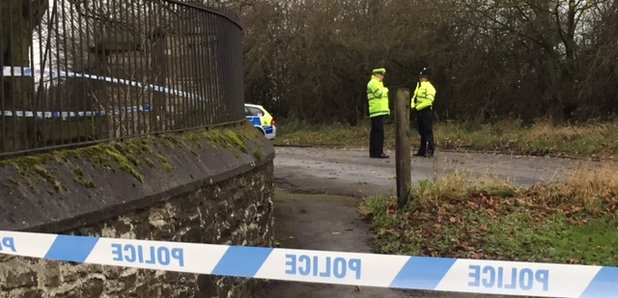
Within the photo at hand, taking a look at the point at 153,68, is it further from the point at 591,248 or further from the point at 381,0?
the point at 381,0

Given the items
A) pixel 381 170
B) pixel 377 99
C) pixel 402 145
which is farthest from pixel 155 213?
pixel 377 99

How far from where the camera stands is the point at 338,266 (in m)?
3.06

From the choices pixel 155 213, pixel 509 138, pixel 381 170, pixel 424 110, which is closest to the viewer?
pixel 155 213

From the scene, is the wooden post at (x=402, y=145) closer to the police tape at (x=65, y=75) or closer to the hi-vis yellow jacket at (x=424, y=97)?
the police tape at (x=65, y=75)

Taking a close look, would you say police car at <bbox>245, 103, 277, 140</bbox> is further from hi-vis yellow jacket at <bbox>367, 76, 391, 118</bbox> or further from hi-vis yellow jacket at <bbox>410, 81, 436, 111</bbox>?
hi-vis yellow jacket at <bbox>367, 76, 391, 118</bbox>

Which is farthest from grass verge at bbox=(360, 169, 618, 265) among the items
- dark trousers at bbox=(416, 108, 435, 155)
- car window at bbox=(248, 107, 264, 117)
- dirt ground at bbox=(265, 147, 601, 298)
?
car window at bbox=(248, 107, 264, 117)

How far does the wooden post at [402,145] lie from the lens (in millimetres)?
7855

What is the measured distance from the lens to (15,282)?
3062 mm

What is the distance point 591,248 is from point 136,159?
4.67m

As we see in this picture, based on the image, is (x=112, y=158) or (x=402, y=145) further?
(x=402, y=145)

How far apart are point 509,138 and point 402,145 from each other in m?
11.0

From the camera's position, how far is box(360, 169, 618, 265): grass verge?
6.70m

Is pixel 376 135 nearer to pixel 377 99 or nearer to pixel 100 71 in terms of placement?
pixel 377 99

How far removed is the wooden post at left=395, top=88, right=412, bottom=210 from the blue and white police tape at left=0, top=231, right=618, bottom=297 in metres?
4.85
